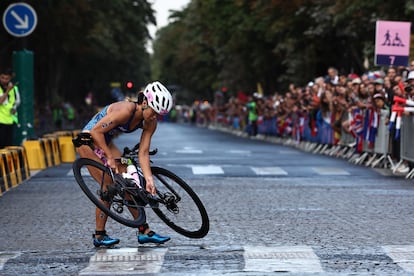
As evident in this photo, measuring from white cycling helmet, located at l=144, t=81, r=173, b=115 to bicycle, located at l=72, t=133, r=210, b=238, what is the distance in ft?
1.91

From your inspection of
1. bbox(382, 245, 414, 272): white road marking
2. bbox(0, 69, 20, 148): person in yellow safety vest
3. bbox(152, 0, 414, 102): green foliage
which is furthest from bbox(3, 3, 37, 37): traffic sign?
bbox(382, 245, 414, 272): white road marking

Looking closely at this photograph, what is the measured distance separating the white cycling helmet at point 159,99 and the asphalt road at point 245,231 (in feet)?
3.75

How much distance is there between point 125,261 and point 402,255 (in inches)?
84.0

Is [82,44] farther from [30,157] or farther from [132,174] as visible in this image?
[132,174]

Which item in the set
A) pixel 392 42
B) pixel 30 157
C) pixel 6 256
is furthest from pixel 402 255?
pixel 392 42

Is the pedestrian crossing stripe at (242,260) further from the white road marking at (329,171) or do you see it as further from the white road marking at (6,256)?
the white road marking at (329,171)

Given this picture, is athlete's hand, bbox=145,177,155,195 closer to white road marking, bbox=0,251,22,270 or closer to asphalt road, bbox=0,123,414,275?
asphalt road, bbox=0,123,414,275

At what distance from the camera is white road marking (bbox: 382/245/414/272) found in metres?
9.04

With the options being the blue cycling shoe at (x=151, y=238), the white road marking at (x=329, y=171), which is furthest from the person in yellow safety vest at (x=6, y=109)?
the blue cycling shoe at (x=151, y=238)

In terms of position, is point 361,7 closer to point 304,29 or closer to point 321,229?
point 304,29

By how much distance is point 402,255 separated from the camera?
31.7ft

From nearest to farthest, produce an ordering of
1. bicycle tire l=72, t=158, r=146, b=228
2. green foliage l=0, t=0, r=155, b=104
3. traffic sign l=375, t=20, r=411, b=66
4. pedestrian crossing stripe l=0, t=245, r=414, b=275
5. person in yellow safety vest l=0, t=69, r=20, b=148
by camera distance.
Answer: pedestrian crossing stripe l=0, t=245, r=414, b=275 → bicycle tire l=72, t=158, r=146, b=228 → person in yellow safety vest l=0, t=69, r=20, b=148 → traffic sign l=375, t=20, r=411, b=66 → green foliage l=0, t=0, r=155, b=104

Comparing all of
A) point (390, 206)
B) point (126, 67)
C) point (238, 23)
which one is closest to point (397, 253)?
point (390, 206)

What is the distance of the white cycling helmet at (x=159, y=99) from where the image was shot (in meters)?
9.95
